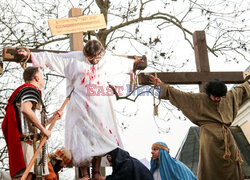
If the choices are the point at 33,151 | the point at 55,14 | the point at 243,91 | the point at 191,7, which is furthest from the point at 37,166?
the point at 191,7

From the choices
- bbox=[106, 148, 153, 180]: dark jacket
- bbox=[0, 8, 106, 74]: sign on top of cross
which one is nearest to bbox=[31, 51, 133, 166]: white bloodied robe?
bbox=[106, 148, 153, 180]: dark jacket

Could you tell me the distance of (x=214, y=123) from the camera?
19.4ft

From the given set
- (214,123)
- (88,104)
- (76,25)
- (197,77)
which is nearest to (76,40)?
(76,25)

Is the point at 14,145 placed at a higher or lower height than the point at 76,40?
lower

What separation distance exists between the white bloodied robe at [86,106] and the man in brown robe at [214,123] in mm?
1037

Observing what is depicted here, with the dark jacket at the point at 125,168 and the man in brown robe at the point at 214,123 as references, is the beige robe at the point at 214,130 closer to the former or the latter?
the man in brown robe at the point at 214,123

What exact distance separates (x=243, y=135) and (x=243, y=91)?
23.8 feet

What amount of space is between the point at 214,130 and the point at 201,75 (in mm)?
1210

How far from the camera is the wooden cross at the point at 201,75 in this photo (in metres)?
6.55

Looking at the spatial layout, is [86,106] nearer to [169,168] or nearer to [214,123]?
[214,123]

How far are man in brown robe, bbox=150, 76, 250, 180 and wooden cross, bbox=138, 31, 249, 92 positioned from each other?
46 cm

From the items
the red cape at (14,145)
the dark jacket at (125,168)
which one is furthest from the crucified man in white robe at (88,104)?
the red cape at (14,145)

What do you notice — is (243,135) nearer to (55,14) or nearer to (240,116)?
Answer: (240,116)

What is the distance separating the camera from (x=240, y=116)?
47.6 ft
